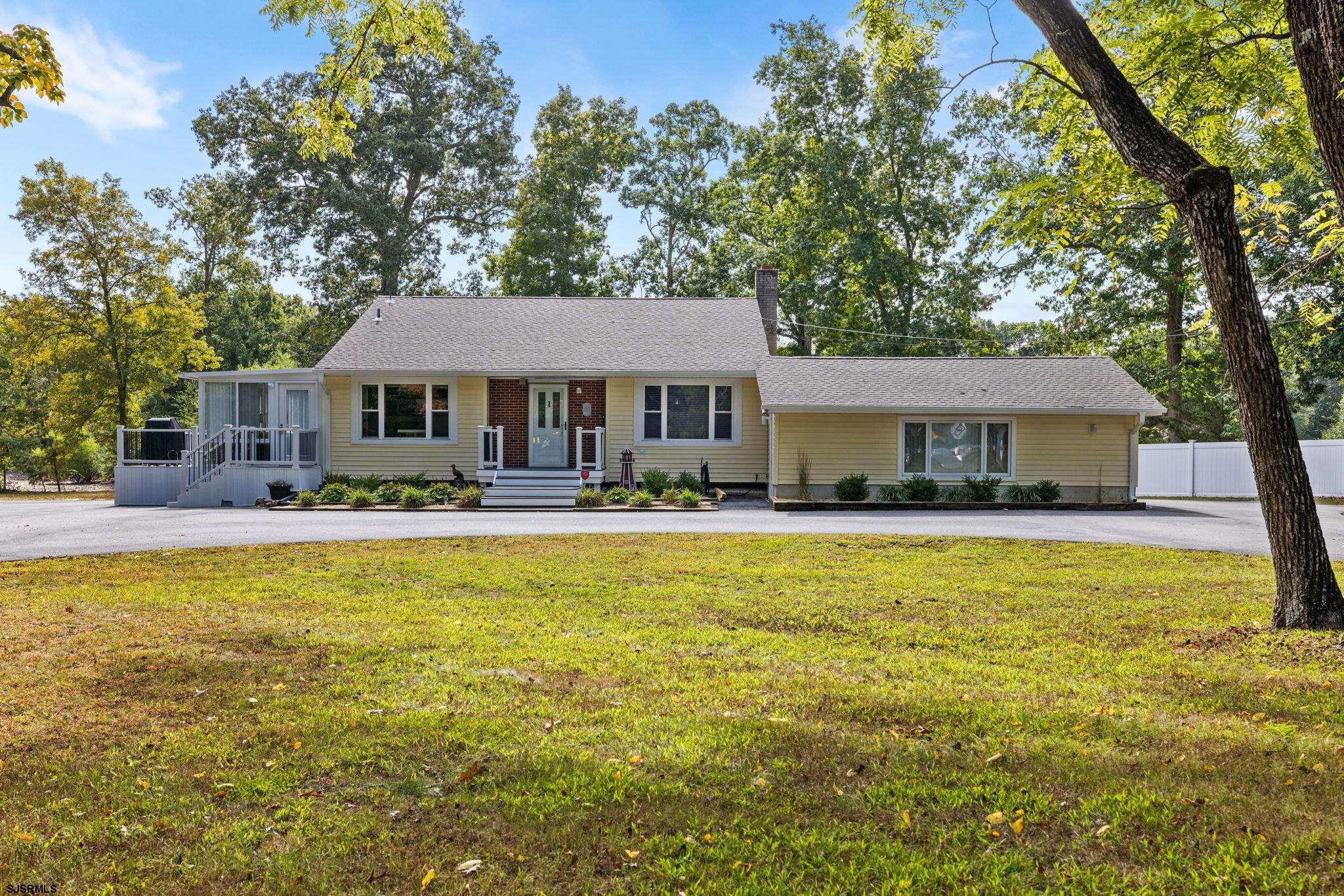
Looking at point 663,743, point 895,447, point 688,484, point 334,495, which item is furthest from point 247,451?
point 663,743

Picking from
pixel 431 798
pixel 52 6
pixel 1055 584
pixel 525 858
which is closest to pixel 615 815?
pixel 525 858

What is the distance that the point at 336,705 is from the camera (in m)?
4.62

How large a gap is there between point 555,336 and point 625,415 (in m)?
3.55

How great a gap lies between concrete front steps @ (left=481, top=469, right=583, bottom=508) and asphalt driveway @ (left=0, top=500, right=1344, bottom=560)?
1582 mm

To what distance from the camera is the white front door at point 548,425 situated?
75.4ft

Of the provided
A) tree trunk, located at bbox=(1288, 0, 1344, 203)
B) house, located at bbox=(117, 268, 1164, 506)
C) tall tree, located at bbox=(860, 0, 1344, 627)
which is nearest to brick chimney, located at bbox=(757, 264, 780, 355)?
house, located at bbox=(117, 268, 1164, 506)

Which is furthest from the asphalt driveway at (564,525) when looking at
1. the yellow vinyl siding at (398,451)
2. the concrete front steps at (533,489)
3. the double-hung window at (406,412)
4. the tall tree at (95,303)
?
the tall tree at (95,303)

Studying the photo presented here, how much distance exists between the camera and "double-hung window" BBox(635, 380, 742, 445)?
2281 cm

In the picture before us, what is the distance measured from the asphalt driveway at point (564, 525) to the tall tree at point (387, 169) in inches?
844

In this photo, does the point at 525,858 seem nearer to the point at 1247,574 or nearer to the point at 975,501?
the point at 1247,574

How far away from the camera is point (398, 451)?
22.8 meters

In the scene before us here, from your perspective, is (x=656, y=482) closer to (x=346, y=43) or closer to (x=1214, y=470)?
(x=346, y=43)

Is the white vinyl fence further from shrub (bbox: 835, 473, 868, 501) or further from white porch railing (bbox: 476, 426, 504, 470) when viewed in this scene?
white porch railing (bbox: 476, 426, 504, 470)

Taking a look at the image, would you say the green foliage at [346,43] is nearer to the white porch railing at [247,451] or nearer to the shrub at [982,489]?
the white porch railing at [247,451]
